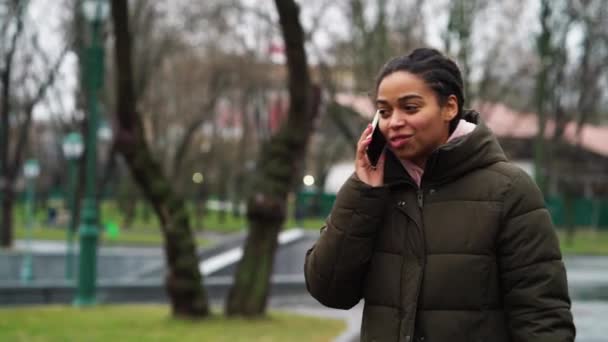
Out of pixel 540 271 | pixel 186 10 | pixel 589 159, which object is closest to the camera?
pixel 540 271

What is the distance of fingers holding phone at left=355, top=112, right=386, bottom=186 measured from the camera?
9.34 feet

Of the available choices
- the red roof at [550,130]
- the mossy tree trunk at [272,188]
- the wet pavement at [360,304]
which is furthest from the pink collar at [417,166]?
the red roof at [550,130]

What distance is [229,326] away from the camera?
10422 mm

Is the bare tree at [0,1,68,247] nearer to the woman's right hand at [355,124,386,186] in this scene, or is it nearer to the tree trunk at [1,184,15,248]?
the tree trunk at [1,184,15,248]

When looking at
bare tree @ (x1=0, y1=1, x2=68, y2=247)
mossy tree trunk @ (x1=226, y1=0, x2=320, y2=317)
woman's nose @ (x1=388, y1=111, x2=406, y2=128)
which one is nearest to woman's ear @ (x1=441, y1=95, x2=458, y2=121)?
woman's nose @ (x1=388, y1=111, x2=406, y2=128)

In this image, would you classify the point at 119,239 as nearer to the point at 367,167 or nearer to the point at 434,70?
the point at 367,167

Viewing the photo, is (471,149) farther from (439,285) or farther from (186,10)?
(186,10)

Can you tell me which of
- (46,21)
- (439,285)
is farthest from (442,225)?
(46,21)

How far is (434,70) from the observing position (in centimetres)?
277

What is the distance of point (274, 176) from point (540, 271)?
8.10 meters

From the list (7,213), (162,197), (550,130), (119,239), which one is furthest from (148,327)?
(550,130)

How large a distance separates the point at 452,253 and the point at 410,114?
38cm

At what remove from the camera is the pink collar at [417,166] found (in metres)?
2.84

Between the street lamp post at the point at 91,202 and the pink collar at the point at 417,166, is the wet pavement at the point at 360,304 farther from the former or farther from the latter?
the pink collar at the point at 417,166
